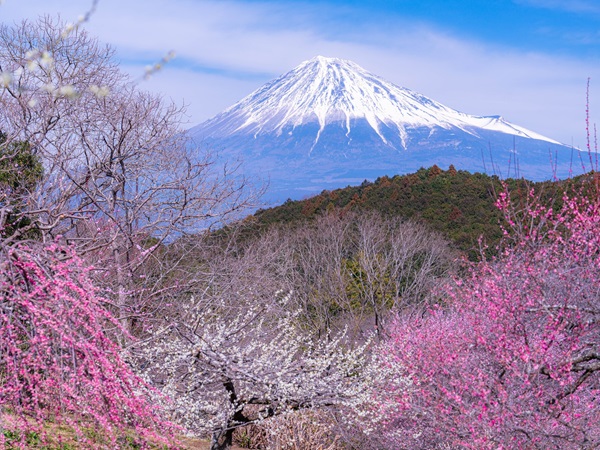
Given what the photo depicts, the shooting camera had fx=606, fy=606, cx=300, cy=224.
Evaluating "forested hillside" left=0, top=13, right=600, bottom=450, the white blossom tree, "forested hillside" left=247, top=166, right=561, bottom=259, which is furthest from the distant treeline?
the white blossom tree

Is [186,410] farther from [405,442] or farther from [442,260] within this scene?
[442,260]

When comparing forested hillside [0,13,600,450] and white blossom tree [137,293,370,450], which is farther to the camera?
white blossom tree [137,293,370,450]

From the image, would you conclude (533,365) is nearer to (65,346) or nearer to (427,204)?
(65,346)

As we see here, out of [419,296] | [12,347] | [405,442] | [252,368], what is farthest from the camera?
[419,296]

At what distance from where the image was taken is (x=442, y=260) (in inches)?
986

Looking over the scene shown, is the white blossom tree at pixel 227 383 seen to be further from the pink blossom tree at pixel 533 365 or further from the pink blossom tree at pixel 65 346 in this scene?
the pink blossom tree at pixel 65 346

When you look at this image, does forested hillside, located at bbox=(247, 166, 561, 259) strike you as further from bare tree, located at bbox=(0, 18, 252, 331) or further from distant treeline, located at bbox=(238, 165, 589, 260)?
bare tree, located at bbox=(0, 18, 252, 331)

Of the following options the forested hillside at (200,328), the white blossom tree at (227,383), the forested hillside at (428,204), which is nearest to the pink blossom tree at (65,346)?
the forested hillside at (200,328)

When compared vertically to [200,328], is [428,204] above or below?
above

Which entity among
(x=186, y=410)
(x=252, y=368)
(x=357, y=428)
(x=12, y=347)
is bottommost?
(x=357, y=428)

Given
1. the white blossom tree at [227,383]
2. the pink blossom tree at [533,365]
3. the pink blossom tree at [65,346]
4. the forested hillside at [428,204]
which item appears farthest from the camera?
the forested hillside at [428,204]

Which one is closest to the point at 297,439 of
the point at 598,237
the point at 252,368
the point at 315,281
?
the point at 252,368

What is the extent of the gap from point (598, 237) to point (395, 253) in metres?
17.6

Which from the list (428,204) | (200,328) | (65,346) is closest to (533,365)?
(65,346)
